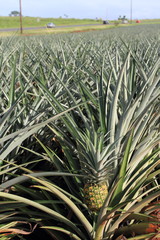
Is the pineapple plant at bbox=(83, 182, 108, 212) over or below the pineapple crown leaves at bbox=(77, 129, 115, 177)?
below

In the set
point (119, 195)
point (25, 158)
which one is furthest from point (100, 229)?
point (25, 158)

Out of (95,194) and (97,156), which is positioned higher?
(97,156)

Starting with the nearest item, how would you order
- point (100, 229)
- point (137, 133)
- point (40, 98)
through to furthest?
point (100, 229) → point (137, 133) → point (40, 98)

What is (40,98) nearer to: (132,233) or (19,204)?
(19,204)

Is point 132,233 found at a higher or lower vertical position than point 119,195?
lower

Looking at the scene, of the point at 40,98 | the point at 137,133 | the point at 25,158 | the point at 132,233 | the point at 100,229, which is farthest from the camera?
the point at 40,98

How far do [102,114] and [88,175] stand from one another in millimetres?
363

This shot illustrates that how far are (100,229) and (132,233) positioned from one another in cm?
18

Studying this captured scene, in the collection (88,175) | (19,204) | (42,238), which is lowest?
(42,238)

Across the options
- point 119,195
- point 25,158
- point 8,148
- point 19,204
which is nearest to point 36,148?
point 25,158

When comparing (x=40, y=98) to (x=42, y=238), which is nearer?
(x=42, y=238)

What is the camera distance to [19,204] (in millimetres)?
1186

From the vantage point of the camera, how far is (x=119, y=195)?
1.18 meters

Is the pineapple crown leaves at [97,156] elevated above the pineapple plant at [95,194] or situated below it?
above
